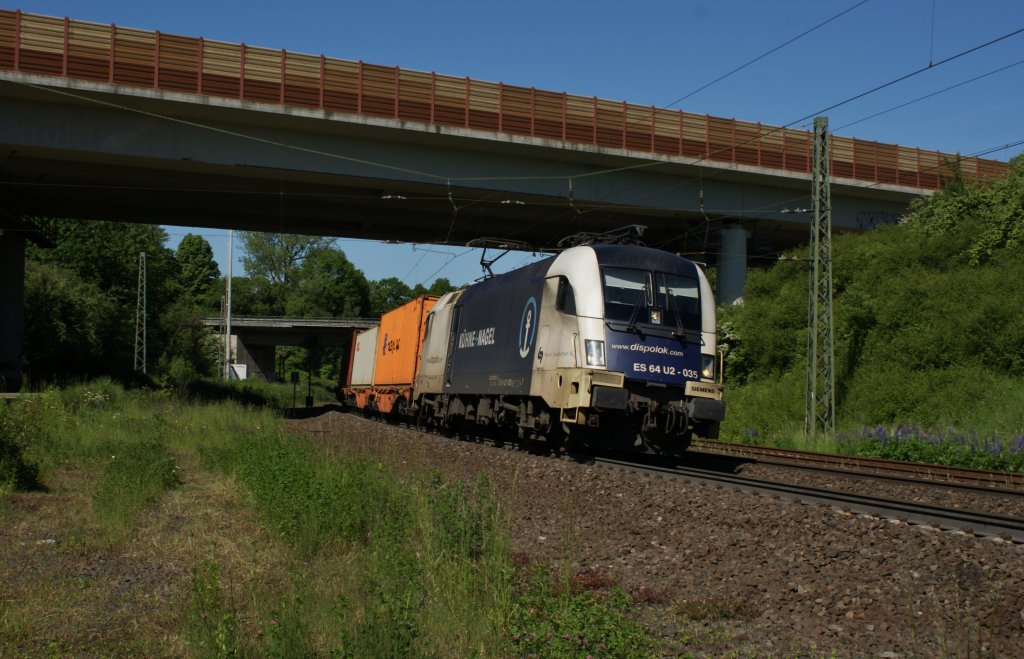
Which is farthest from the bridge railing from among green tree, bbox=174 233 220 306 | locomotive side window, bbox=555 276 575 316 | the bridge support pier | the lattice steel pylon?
green tree, bbox=174 233 220 306

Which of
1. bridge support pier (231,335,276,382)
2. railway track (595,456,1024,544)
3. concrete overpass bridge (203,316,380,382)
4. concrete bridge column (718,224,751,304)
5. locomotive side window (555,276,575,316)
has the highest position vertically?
concrete bridge column (718,224,751,304)

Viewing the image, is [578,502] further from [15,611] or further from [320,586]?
[15,611]

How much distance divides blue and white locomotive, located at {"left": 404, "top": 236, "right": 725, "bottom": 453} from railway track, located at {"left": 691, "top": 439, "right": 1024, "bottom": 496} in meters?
2.31

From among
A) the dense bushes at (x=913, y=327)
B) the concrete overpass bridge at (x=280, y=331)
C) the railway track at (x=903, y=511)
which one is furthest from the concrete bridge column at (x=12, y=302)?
the concrete overpass bridge at (x=280, y=331)

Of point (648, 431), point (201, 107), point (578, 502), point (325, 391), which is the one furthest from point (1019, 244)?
point (325, 391)

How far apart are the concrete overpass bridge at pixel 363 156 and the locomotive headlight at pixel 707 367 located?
14.6 meters

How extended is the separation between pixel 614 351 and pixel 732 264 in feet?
71.4

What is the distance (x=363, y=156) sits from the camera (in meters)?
26.6

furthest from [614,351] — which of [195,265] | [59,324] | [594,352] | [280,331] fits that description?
[195,265]

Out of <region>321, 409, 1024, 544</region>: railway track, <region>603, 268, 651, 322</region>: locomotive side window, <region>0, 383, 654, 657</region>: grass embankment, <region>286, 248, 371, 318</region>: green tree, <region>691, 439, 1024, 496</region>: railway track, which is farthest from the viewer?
<region>286, 248, 371, 318</region>: green tree

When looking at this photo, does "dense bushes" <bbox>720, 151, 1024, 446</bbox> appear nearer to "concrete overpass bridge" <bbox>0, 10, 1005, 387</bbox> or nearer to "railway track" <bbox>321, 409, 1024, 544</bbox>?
"concrete overpass bridge" <bbox>0, 10, 1005, 387</bbox>

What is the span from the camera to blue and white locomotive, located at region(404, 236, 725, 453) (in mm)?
13227

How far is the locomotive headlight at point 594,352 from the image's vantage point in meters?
13.1

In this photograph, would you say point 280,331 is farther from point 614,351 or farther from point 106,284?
point 614,351
